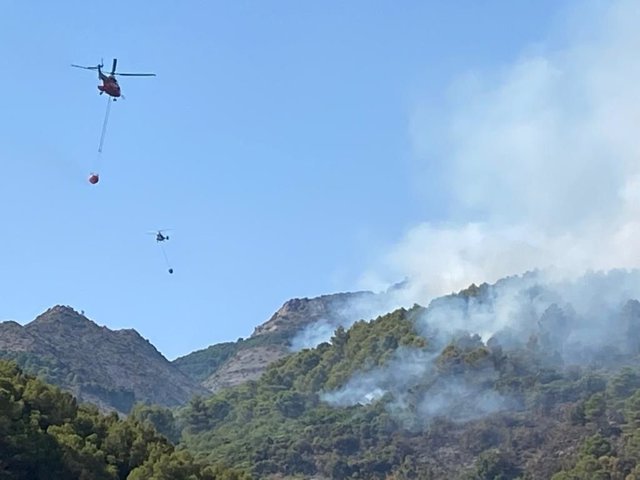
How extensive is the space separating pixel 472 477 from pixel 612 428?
2069 centimetres

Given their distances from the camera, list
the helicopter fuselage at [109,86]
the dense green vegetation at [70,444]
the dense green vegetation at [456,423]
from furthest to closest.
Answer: the dense green vegetation at [456,423] → the dense green vegetation at [70,444] → the helicopter fuselage at [109,86]

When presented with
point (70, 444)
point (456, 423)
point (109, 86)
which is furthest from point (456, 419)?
point (109, 86)

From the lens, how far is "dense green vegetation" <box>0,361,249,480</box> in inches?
2552

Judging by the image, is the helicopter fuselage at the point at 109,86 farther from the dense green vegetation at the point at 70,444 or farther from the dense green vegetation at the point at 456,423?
the dense green vegetation at the point at 456,423

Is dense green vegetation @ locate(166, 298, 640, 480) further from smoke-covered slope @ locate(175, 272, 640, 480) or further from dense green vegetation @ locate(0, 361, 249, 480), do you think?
dense green vegetation @ locate(0, 361, 249, 480)

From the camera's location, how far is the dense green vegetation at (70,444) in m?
64.8

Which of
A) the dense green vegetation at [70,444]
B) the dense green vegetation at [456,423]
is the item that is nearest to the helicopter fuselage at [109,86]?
the dense green vegetation at [70,444]

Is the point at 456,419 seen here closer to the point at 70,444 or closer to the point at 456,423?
the point at 456,423

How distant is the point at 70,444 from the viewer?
67375 mm

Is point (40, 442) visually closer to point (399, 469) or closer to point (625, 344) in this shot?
point (399, 469)

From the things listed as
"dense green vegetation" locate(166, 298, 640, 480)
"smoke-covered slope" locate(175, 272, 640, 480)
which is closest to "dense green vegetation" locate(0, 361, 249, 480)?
"dense green vegetation" locate(166, 298, 640, 480)

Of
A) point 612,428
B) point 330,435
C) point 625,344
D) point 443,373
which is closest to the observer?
point 612,428

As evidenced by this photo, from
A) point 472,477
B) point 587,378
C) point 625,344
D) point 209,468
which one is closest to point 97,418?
point 209,468

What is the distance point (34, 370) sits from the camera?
190 meters
